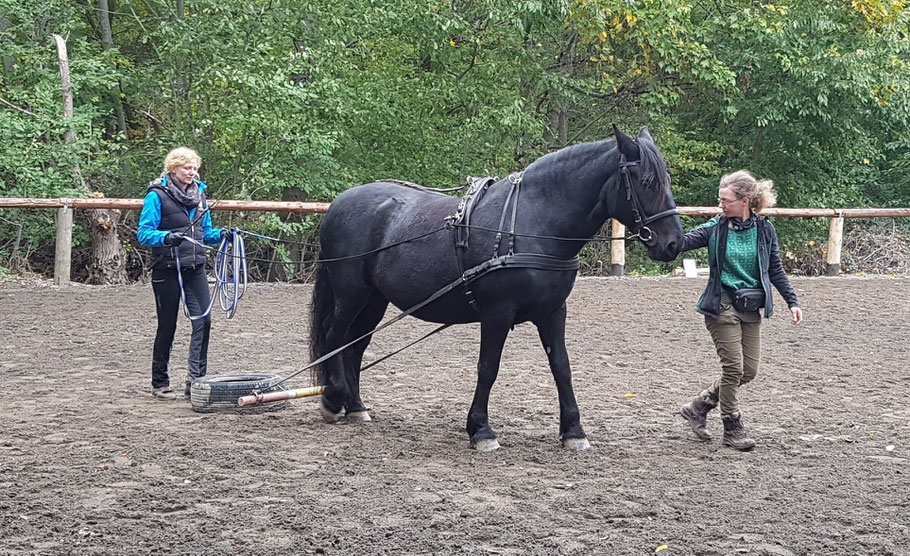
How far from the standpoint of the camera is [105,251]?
14.6 metres

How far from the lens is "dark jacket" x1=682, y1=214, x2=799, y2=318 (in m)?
5.25

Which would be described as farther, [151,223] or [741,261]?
[151,223]

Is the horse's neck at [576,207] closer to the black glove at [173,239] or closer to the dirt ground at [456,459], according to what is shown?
the dirt ground at [456,459]

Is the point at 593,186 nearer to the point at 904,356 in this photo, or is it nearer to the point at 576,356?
the point at 576,356

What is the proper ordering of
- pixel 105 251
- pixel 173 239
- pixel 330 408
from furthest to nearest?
pixel 105 251 → pixel 173 239 → pixel 330 408

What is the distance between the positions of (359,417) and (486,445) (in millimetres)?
1148

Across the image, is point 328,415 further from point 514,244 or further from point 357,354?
point 514,244

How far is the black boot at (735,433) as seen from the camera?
17.5 feet

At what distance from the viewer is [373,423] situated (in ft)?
20.0

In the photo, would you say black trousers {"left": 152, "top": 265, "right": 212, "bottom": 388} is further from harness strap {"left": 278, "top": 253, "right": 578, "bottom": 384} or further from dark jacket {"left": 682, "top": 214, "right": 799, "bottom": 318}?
dark jacket {"left": 682, "top": 214, "right": 799, "bottom": 318}

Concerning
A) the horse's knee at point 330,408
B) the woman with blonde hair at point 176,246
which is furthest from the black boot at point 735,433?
the woman with blonde hair at point 176,246

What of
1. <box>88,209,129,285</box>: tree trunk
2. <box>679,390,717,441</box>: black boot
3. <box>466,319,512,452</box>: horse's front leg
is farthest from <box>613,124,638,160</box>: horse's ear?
<box>88,209,129,285</box>: tree trunk

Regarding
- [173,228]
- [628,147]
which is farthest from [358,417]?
[628,147]

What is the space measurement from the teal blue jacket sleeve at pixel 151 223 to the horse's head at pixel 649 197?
3089 millimetres
